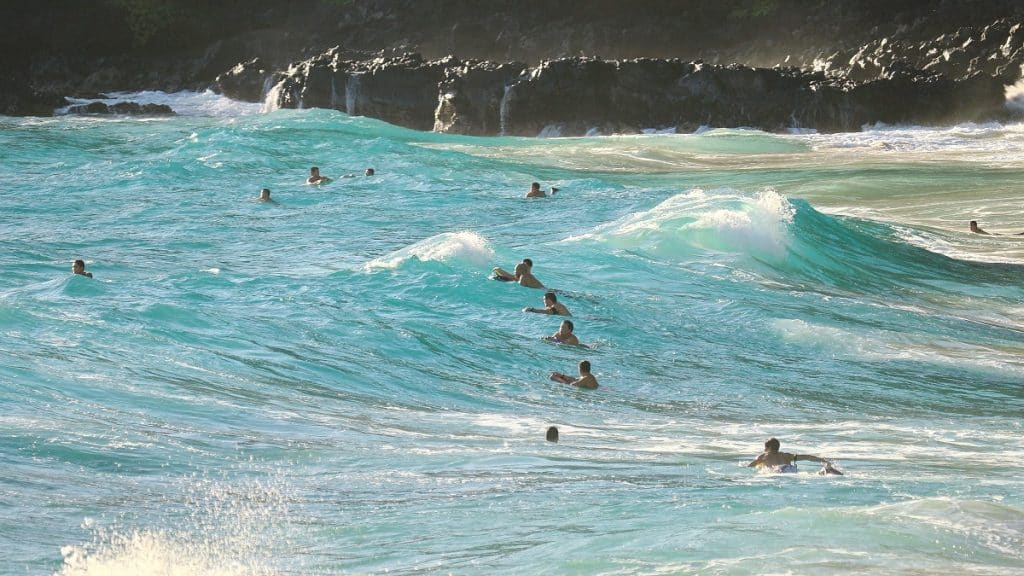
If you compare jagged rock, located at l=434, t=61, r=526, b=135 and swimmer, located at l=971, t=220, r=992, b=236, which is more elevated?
jagged rock, located at l=434, t=61, r=526, b=135

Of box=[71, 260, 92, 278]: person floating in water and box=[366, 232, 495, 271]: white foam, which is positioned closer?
box=[71, 260, 92, 278]: person floating in water

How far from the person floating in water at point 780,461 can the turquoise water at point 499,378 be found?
0.49 feet

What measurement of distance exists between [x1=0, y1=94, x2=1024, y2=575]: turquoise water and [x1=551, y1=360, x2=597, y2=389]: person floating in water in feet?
0.61

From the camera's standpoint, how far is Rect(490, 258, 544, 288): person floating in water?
19.2m

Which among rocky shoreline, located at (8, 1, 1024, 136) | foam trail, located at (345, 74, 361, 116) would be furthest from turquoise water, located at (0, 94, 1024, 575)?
foam trail, located at (345, 74, 361, 116)

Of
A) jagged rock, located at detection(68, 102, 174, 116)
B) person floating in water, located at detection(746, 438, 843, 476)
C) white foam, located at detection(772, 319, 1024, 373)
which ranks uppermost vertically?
jagged rock, located at detection(68, 102, 174, 116)

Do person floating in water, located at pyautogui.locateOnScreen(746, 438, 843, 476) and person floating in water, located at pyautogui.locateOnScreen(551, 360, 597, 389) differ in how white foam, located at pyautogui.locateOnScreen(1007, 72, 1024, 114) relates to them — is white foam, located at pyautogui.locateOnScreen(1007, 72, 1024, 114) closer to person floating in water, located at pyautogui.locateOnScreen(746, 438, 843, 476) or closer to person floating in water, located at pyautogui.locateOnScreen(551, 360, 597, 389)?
person floating in water, located at pyautogui.locateOnScreen(551, 360, 597, 389)

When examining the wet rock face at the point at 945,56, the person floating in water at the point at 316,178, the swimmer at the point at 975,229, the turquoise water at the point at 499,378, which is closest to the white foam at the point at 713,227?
the turquoise water at the point at 499,378

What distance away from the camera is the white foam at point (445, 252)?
2053 centimetres

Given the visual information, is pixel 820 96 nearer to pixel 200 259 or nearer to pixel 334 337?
pixel 200 259

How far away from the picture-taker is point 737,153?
40656 mm

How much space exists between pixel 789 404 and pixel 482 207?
606 inches

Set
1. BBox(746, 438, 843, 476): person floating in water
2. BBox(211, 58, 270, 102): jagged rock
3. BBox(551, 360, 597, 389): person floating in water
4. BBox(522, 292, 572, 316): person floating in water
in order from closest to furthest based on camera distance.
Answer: BBox(746, 438, 843, 476): person floating in water
BBox(551, 360, 597, 389): person floating in water
BBox(522, 292, 572, 316): person floating in water
BBox(211, 58, 270, 102): jagged rock

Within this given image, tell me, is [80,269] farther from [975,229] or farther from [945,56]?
[945,56]
